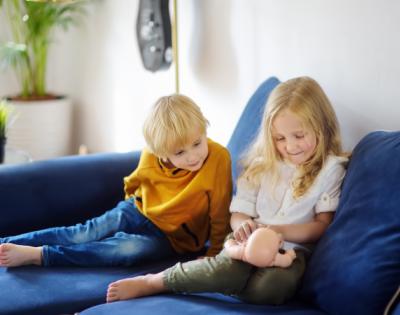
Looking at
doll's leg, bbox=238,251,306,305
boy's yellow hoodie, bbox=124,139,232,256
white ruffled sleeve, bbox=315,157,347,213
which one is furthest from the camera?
boy's yellow hoodie, bbox=124,139,232,256

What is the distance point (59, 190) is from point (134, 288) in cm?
67

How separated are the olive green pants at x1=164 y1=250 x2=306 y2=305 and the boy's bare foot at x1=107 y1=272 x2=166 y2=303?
0.08 feet

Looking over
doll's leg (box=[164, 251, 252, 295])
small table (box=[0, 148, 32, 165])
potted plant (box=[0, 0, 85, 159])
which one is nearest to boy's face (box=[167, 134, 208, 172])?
doll's leg (box=[164, 251, 252, 295])

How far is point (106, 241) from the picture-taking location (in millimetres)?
1916

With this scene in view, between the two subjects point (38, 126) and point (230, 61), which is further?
point (38, 126)

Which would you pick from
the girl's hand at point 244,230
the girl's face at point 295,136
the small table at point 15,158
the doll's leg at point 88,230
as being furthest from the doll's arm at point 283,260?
the small table at point 15,158

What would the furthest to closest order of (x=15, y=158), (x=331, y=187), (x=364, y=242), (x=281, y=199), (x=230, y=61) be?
1. (x=15, y=158)
2. (x=230, y=61)
3. (x=281, y=199)
4. (x=331, y=187)
5. (x=364, y=242)

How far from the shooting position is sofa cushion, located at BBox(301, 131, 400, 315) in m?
1.35

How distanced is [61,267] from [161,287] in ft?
1.20

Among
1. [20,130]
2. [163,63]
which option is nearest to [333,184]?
[163,63]

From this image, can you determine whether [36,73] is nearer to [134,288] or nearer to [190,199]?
[190,199]

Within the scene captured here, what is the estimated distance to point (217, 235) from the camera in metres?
1.91

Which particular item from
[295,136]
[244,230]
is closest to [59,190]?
[244,230]

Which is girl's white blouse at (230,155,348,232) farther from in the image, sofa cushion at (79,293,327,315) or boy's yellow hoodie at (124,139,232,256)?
sofa cushion at (79,293,327,315)
